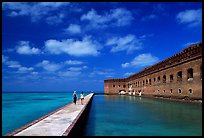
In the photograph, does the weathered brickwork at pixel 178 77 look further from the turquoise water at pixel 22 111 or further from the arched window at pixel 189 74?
the turquoise water at pixel 22 111

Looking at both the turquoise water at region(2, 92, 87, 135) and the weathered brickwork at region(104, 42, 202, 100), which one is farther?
the weathered brickwork at region(104, 42, 202, 100)

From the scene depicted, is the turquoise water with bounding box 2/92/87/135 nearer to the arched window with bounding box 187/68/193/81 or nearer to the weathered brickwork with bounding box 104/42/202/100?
→ the weathered brickwork with bounding box 104/42/202/100

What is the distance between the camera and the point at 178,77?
21.2m

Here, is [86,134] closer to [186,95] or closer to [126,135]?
[126,135]

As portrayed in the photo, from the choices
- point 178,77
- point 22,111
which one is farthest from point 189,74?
point 22,111

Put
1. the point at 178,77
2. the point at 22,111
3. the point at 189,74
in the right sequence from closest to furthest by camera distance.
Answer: the point at 189,74 → the point at 178,77 → the point at 22,111

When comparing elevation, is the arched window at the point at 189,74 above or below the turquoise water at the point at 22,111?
above

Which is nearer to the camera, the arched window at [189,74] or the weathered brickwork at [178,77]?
the weathered brickwork at [178,77]

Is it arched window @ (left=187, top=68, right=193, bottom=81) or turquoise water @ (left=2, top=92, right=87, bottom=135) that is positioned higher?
Result: arched window @ (left=187, top=68, right=193, bottom=81)

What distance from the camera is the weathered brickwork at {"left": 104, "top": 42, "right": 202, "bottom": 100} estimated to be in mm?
17172

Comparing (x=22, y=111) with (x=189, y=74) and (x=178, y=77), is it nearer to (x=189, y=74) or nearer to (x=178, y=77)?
(x=178, y=77)

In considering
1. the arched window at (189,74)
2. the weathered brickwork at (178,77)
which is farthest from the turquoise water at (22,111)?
the arched window at (189,74)

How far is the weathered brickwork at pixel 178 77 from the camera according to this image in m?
17.2

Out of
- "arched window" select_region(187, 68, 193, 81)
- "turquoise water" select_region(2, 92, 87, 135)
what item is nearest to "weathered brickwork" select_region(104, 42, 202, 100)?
"arched window" select_region(187, 68, 193, 81)
